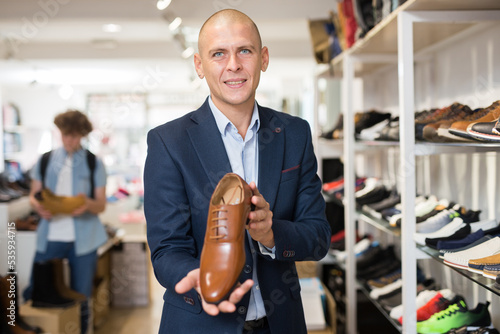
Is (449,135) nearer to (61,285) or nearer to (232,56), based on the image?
(232,56)

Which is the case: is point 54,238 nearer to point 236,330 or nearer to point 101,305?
point 101,305

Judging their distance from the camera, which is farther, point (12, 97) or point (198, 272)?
point (12, 97)

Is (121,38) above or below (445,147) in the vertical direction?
above

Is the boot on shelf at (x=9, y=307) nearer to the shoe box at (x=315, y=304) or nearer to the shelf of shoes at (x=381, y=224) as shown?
the shoe box at (x=315, y=304)

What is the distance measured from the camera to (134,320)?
16.2 feet

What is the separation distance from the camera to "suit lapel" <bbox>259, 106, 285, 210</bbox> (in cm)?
152

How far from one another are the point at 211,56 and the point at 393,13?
128 centimetres

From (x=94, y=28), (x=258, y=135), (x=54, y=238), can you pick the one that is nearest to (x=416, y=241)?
(x=258, y=135)

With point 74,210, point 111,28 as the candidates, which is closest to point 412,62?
point 74,210

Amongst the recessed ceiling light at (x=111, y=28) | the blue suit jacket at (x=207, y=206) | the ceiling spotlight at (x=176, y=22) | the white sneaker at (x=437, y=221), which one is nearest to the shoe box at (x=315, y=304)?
the white sneaker at (x=437, y=221)

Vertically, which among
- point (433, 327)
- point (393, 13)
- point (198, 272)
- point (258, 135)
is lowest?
point (433, 327)

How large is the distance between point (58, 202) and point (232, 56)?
2679 millimetres

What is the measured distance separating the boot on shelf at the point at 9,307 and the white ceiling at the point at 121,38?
10.1ft

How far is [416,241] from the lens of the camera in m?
2.38
